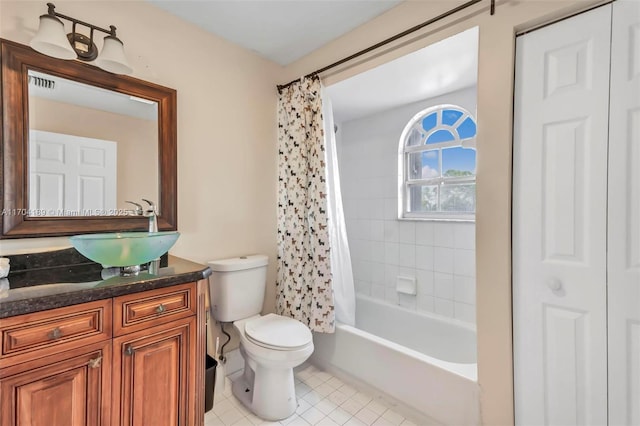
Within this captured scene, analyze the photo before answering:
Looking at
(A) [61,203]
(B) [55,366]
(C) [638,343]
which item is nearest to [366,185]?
(C) [638,343]

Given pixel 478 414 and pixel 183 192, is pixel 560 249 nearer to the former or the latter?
pixel 478 414

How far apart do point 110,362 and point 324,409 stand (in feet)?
3.99

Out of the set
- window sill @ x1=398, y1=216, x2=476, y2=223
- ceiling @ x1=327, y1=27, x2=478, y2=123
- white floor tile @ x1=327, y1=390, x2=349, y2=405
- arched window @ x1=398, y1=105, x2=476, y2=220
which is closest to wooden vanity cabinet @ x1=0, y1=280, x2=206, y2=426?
white floor tile @ x1=327, y1=390, x2=349, y2=405

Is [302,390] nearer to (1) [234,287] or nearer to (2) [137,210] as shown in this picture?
(1) [234,287]

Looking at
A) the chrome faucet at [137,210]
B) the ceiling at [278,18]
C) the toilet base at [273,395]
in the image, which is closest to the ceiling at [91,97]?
the chrome faucet at [137,210]

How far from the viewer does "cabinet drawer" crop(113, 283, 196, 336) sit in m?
1.01

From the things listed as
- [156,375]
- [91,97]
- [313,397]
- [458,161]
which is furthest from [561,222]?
[91,97]

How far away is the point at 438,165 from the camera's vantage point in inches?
96.1

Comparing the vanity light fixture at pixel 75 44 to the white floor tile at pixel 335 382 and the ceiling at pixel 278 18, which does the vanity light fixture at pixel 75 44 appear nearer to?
the ceiling at pixel 278 18

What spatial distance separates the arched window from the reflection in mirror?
2.01 metres

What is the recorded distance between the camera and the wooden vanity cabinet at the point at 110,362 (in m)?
0.84

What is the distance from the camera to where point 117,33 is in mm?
1521

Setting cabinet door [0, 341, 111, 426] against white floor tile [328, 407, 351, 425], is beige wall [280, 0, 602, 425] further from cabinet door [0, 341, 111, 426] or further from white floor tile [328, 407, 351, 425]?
cabinet door [0, 341, 111, 426]

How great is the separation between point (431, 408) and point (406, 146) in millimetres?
2002
